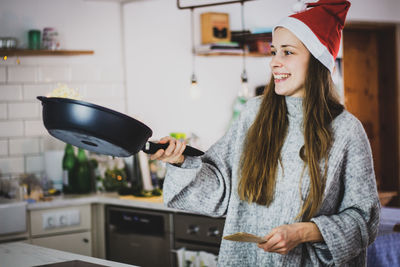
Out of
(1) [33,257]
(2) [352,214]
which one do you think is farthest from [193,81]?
(2) [352,214]

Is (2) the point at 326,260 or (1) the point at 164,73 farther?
(1) the point at 164,73

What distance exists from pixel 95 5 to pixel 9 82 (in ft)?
2.90

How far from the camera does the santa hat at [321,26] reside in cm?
159

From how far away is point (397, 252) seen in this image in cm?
212

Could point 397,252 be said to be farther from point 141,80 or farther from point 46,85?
point 46,85

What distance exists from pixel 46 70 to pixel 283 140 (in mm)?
2623

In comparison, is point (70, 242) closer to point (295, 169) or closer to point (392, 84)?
point (295, 169)

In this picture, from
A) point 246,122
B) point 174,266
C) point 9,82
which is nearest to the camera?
point 246,122

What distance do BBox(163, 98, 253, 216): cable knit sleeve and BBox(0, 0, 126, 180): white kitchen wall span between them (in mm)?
2376

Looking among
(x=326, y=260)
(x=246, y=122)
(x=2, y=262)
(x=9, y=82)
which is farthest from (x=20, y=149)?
(x=326, y=260)

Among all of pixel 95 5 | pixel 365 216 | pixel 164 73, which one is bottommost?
pixel 365 216

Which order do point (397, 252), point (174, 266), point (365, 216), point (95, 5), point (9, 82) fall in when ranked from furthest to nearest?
point (95, 5), point (9, 82), point (174, 266), point (397, 252), point (365, 216)

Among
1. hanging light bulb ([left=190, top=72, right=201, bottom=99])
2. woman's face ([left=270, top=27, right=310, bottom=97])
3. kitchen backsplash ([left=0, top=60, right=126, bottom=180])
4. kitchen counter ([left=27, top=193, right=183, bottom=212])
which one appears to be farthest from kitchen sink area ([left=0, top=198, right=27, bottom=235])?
woman's face ([left=270, top=27, right=310, bottom=97])

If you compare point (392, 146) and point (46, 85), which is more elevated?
point (46, 85)
